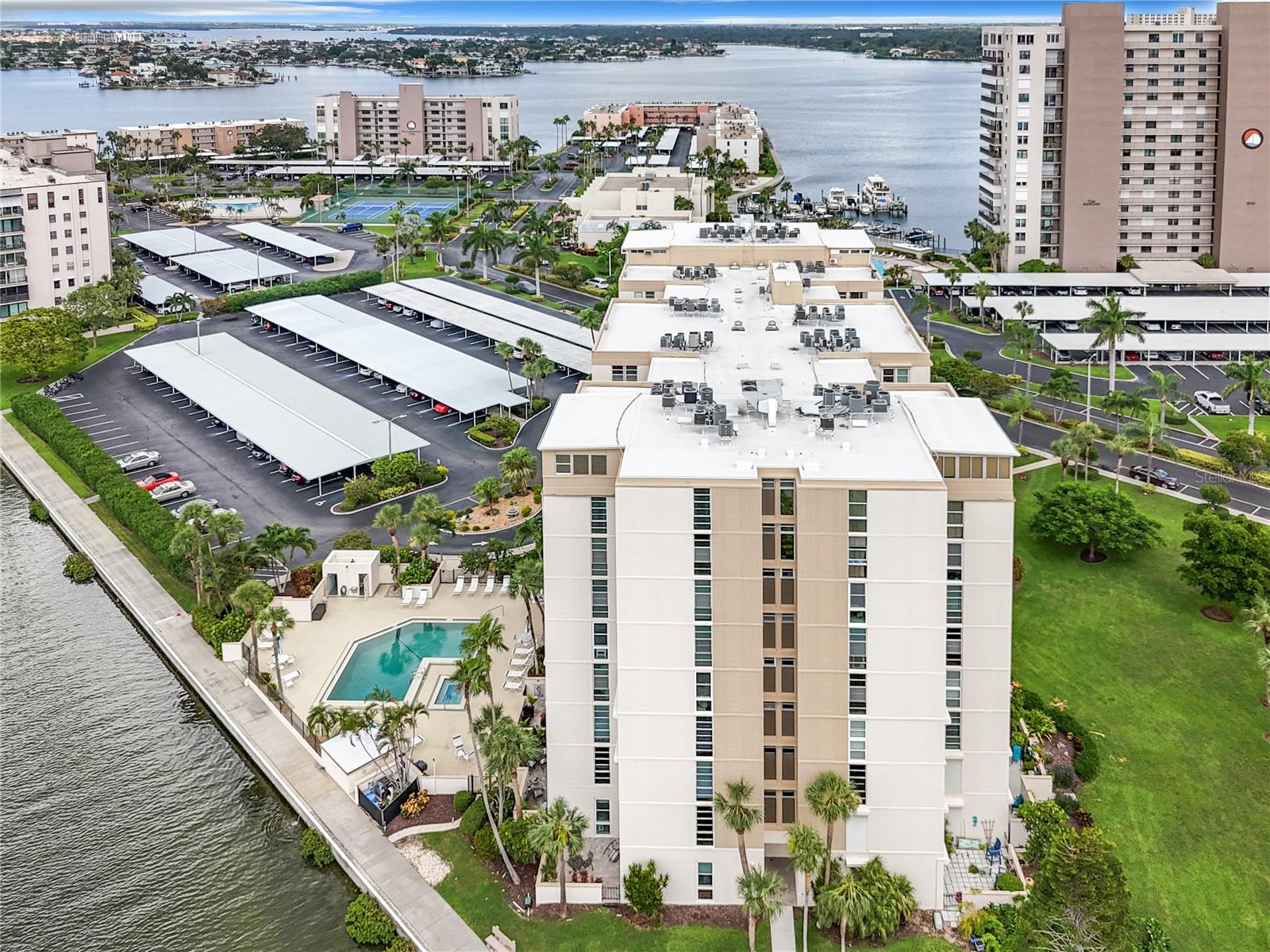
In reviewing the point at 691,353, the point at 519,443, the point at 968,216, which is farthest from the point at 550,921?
the point at 968,216

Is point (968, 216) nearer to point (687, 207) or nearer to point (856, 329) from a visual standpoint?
point (687, 207)

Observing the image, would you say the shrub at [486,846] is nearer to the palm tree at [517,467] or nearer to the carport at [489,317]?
the palm tree at [517,467]

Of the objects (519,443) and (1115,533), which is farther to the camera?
(519,443)

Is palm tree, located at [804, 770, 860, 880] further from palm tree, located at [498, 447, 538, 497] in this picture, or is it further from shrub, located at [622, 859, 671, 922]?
palm tree, located at [498, 447, 538, 497]

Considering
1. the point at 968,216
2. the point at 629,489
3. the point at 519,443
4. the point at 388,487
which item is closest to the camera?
A: the point at 629,489

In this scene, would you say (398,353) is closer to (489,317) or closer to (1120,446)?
(489,317)

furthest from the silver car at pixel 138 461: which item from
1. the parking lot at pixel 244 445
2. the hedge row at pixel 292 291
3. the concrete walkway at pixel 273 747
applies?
the hedge row at pixel 292 291

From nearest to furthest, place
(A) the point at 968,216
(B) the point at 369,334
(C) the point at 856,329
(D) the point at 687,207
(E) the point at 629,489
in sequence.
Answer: (E) the point at 629,489 → (C) the point at 856,329 → (B) the point at 369,334 → (D) the point at 687,207 → (A) the point at 968,216

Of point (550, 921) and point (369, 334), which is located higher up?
point (369, 334)
